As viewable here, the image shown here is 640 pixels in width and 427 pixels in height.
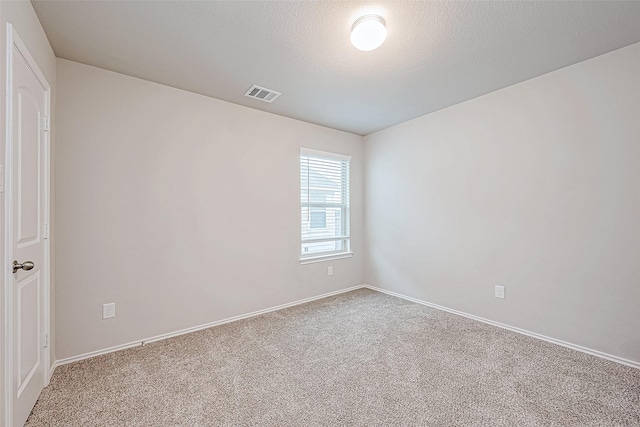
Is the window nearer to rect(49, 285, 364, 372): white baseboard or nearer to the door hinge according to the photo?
rect(49, 285, 364, 372): white baseboard

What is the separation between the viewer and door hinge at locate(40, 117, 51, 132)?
1887mm

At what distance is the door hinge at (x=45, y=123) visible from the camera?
1887 millimetres

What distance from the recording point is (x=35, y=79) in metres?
1.75

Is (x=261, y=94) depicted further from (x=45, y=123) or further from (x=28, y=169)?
(x=28, y=169)

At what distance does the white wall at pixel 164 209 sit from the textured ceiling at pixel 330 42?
A: 297mm

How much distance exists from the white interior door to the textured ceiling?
0.56 m

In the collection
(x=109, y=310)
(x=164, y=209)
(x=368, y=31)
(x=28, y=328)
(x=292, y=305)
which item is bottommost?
(x=292, y=305)

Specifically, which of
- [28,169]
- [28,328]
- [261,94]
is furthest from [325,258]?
[28,169]

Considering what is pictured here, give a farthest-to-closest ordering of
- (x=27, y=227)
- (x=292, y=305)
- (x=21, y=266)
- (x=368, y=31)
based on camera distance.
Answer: (x=292, y=305), (x=368, y=31), (x=27, y=227), (x=21, y=266)

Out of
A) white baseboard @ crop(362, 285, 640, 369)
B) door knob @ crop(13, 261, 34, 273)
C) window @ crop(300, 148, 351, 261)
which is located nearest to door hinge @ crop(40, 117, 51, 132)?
door knob @ crop(13, 261, 34, 273)

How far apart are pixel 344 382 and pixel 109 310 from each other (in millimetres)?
2064

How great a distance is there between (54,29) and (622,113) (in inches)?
165

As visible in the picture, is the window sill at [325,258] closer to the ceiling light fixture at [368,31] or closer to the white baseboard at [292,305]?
the white baseboard at [292,305]

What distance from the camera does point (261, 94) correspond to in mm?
2918
